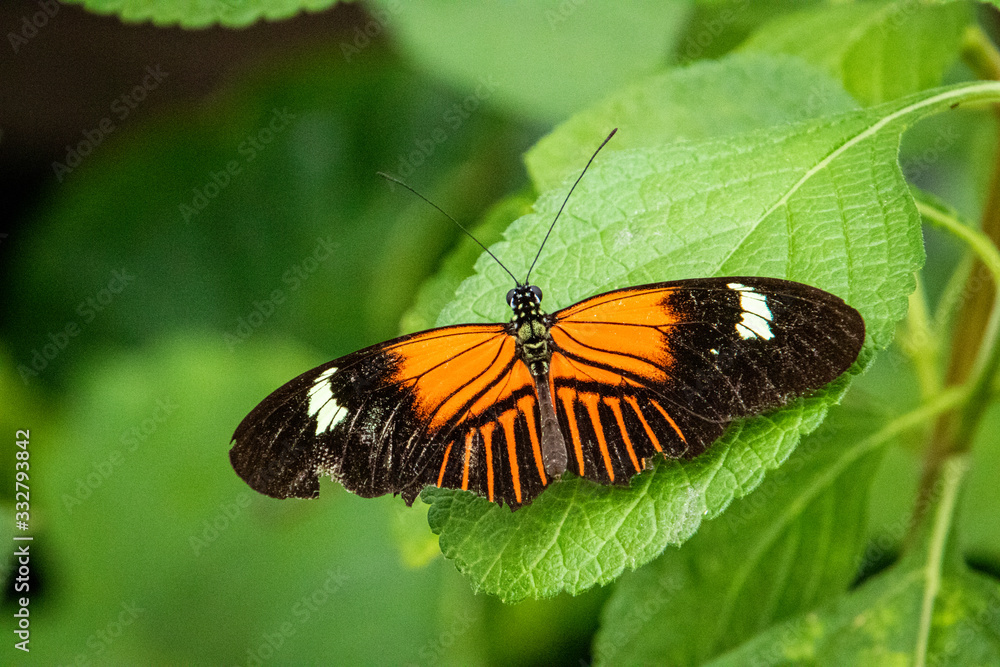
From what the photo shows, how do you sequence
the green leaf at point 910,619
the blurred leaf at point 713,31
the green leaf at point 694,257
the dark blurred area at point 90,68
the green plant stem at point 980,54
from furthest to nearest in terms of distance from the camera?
the dark blurred area at point 90,68 < the blurred leaf at point 713,31 < the green plant stem at point 980,54 < the green leaf at point 910,619 < the green leaf at point 694,257

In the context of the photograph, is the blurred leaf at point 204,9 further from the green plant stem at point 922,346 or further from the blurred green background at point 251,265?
the green plant stem at point 922,346

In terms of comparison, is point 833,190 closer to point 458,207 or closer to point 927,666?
point 927,666

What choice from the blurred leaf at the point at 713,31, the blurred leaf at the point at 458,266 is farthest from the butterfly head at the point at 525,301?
the blurred leaf at the point at 713,31

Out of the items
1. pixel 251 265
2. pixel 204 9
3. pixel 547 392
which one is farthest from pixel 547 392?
pixel 251 265

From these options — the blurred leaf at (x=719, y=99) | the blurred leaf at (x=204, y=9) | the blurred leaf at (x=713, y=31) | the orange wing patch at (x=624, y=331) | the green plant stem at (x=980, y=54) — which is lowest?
the orange wing patch at (x=624, y=331)

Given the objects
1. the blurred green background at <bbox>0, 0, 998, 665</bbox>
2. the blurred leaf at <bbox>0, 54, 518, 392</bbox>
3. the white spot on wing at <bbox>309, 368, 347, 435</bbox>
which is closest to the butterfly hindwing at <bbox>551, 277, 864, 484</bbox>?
the white spot on wing at <bbox>309, 368, 347, 435</bbox>

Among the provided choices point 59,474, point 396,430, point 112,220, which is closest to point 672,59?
point 396,430
